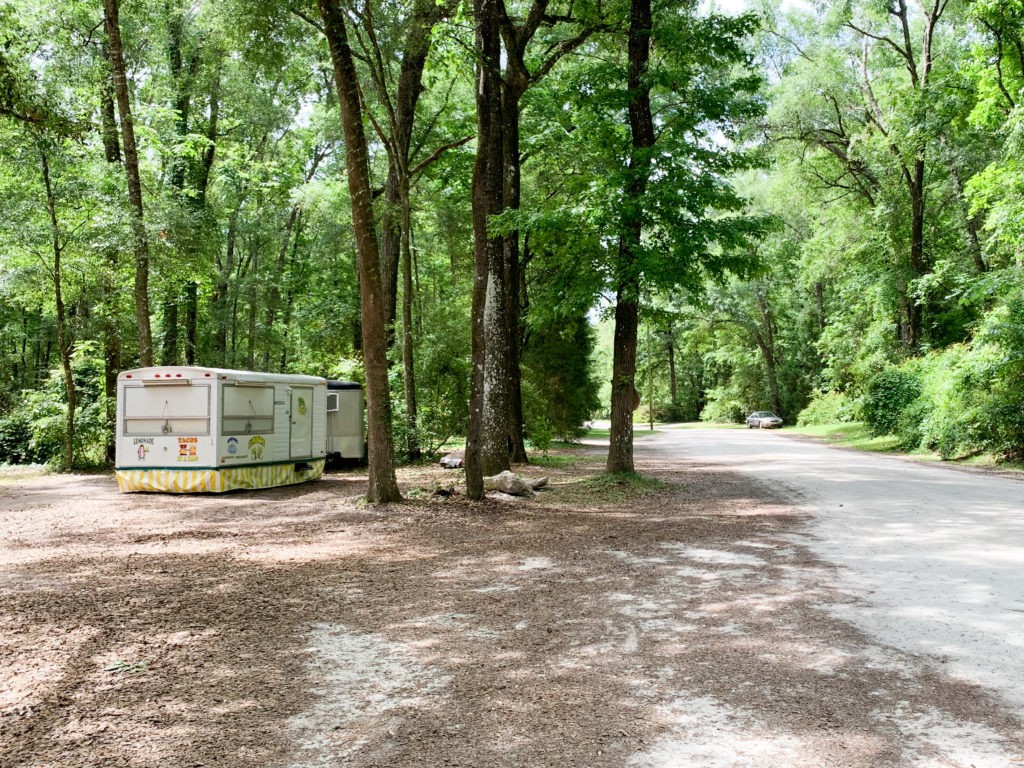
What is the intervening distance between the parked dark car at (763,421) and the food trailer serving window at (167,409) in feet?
131

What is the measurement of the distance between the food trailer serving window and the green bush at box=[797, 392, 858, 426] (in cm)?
2961

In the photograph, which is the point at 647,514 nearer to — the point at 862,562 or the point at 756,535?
the point at 756,535

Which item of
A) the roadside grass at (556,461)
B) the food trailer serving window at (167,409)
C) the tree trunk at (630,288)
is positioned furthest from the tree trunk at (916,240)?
the food trailer serving window at (167,409)

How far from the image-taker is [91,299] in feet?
64.2

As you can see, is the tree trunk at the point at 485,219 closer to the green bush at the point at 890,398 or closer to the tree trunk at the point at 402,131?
the tree trunk at the point at 402,131

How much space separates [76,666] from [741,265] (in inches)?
456

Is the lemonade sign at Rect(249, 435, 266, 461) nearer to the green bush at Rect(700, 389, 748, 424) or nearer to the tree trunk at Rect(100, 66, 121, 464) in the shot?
the tree trunk at Rect(100, 66, 121, 464)

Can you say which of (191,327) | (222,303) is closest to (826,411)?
(222,303)

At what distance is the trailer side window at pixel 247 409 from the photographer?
13.1 m

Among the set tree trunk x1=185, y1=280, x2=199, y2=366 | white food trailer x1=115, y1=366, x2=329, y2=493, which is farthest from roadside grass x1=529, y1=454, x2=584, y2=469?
tree trunk x1=185, y1=280, x2=199, y2=366

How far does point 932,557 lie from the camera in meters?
7.24

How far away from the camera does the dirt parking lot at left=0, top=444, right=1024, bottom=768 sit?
3.35m

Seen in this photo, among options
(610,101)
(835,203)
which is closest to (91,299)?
(610,101)

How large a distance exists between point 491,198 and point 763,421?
3814cm
